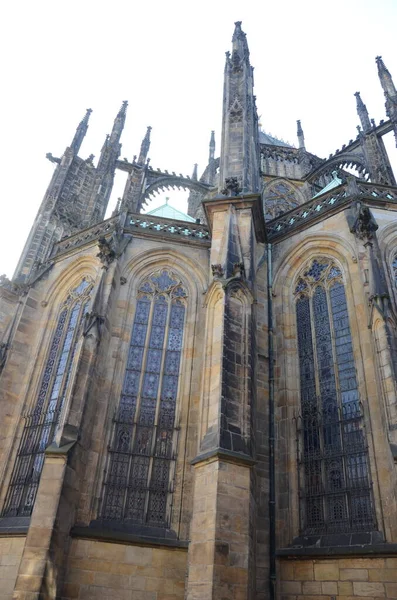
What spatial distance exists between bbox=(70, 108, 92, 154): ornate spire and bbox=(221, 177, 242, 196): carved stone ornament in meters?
11.0

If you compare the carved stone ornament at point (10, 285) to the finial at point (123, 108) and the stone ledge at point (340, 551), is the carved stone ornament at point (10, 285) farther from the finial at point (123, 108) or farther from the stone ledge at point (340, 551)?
the finial at point (123, 108)

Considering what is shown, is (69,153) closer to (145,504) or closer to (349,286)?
(349,286)

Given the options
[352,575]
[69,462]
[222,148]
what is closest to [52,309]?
[69,462]

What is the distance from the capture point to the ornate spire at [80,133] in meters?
22.0

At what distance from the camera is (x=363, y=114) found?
23.7m

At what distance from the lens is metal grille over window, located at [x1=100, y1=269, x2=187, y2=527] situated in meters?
10.1

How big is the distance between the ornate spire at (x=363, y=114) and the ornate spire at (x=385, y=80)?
125cm

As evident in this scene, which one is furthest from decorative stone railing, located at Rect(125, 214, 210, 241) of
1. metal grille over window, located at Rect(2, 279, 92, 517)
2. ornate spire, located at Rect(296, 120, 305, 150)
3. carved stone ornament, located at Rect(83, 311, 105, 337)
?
ornate spire, located at Rect(296, 120, 305, 150)

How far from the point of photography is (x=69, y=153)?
847 inches

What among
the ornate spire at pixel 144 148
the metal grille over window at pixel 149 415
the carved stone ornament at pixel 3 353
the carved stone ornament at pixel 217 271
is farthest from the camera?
the ornate spire at pixel 144 148

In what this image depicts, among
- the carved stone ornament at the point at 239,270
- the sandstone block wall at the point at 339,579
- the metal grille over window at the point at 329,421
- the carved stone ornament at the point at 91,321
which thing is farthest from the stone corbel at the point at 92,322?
the sandstone block wall at the point at 339,579

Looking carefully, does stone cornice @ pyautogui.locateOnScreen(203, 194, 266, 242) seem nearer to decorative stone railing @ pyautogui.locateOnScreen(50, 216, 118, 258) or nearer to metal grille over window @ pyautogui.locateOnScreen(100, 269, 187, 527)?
metal grille over window @ pyautogui.locateOnScreen(100, 269, 187, 527)

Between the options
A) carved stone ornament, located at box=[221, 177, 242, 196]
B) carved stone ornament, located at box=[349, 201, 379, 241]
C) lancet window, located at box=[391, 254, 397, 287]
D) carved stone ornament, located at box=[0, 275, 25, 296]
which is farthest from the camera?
carved stone ornament, located at box=[0, 275, 25, 296]

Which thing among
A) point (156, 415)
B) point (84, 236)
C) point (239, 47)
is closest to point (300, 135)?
point (239, 47)
